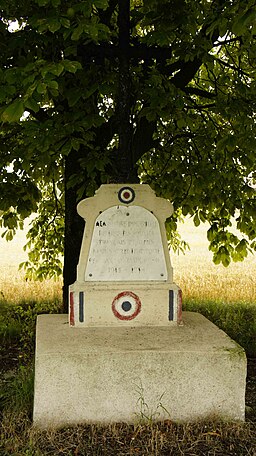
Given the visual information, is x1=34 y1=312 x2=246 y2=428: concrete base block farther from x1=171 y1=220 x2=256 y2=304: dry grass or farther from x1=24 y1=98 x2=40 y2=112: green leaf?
x1=171 y1=220 x2=256 y2=304: dry grass

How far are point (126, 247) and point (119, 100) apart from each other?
131cm

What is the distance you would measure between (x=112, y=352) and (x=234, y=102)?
9.45 feet

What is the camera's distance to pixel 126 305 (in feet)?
16.6

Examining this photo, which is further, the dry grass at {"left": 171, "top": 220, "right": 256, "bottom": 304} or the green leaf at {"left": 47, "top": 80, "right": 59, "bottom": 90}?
the dry grass at {"left": 171, "top": 220, "right": 256, "bottom": 304}

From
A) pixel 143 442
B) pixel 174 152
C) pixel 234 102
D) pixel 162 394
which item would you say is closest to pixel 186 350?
pixel 162 394

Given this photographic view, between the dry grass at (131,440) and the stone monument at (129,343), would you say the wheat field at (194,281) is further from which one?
the dry grass at (131,440)

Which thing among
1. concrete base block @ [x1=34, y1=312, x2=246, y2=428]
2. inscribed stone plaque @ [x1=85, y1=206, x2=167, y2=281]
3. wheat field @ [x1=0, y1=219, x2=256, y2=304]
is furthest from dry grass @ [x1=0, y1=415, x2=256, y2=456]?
wheat field @ [x1=0, y1=219, x2=256, y2=304]

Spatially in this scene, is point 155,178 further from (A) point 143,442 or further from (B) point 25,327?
(A) point 143,442

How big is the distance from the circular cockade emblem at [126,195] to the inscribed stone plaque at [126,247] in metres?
0.06

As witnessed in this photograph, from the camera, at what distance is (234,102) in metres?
5.99

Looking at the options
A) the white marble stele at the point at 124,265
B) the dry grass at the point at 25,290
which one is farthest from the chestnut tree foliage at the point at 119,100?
the dry grass at the point at 25,290

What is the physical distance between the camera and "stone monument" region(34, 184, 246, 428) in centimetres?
439

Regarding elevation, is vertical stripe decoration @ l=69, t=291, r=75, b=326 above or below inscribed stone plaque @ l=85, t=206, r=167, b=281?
below

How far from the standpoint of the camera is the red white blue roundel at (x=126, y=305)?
5059 millimetres
